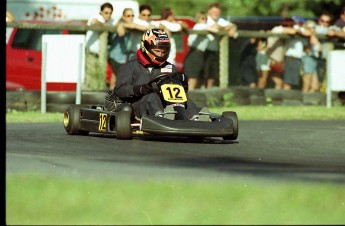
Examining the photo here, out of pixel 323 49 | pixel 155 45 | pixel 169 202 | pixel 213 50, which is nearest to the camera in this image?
pixel 169 202

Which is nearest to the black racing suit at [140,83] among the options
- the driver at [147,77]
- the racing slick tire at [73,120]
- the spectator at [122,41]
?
the driver at [147,77]

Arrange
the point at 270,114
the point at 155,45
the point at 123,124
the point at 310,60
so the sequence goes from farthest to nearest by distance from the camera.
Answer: the point at 310,60
the point at 270,114
the point at 155,45
the point at 123,124

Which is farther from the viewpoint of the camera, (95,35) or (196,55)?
(196,55)

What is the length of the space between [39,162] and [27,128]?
4.96 meters

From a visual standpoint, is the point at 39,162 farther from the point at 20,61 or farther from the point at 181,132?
the point at 20,61

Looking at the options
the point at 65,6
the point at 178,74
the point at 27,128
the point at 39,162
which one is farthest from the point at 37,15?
the point at 39,162

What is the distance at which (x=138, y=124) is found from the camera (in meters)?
13.8

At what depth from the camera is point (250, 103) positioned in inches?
881

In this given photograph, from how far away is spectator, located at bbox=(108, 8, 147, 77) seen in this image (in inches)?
795

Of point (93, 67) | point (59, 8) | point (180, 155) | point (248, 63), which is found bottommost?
point (180, 155)

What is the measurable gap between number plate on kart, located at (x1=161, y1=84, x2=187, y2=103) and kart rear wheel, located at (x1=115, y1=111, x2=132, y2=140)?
1.81 feet

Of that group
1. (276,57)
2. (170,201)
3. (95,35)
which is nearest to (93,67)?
(95,35)

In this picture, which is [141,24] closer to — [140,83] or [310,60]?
[310,60]

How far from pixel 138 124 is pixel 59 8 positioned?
12768 mm
